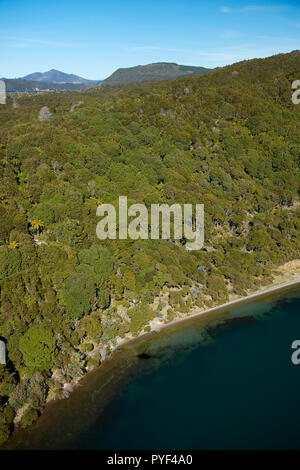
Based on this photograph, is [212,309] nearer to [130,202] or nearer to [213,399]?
[213,399]

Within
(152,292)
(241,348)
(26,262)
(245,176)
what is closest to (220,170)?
(245,176)

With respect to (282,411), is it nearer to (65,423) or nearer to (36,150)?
(65,423)

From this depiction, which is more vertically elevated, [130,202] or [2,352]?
[130,202]

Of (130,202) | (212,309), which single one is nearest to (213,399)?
(212,309)

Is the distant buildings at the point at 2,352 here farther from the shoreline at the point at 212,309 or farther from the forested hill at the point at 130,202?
the shoreline at the point at 212,309

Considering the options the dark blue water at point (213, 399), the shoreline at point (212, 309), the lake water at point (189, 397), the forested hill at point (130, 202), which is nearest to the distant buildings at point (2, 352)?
the forested hill at point (130, 202)
